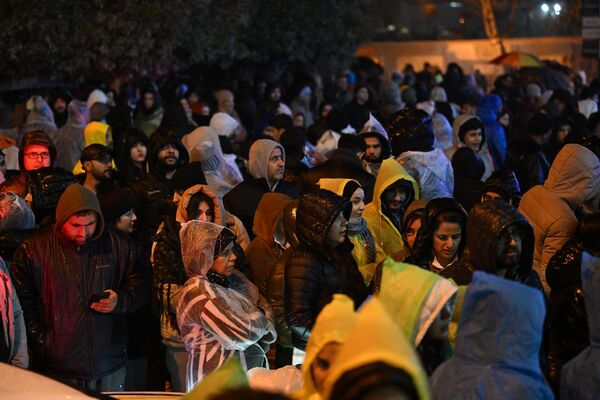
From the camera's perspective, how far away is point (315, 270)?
6.78m

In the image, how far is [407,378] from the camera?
3.51 metres

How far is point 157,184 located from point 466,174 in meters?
2.90

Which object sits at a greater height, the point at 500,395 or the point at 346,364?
the point at 346,364

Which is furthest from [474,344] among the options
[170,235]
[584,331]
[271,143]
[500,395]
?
[271,143]

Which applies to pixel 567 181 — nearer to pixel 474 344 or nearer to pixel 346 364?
pixel 474 344

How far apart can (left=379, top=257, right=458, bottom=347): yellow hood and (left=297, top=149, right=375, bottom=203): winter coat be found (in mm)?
4523

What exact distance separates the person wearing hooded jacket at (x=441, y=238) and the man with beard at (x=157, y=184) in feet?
8.46

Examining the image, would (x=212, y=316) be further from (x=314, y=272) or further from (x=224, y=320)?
(x=314, y=272)

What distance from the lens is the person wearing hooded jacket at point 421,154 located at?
10.2 meters

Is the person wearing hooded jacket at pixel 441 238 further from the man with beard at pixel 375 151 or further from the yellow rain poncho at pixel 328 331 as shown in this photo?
the man with beard at pixel 375 151

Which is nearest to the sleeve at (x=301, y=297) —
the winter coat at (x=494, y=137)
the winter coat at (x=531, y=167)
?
the winter coat at (x=531, y=167)

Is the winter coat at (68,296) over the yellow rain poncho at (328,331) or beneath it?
beneath

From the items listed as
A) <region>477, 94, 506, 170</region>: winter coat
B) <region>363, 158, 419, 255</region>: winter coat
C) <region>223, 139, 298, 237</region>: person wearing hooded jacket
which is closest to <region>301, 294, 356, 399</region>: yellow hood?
<region>363, 158, 419, 255</region>: winter coat

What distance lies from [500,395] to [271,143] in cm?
569
